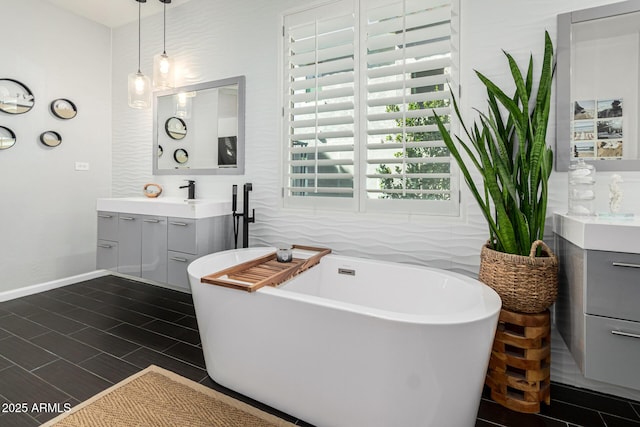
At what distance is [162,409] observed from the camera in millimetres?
1588

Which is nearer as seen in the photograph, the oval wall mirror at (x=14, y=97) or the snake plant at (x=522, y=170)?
the snake plant at (x=522, y=170)

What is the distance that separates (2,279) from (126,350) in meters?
1.85

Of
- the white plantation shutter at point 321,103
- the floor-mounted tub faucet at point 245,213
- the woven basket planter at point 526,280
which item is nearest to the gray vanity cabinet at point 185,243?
the floor-mounted tub faucet at point 245,213

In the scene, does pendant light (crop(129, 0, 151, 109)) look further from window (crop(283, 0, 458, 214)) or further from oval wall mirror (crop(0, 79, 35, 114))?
window (crop(283, 0, 458, 214))

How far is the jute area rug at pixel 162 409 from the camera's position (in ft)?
4.92

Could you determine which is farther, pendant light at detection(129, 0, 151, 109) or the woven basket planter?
pendant light at detection(129, 0, 151, 109)

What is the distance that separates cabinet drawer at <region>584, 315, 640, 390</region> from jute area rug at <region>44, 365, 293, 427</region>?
4.49ft

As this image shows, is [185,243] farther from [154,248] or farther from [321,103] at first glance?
[321,103]

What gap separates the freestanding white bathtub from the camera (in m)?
1.23

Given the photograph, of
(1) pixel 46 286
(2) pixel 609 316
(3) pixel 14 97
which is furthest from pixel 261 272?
(3) pixel 14 97

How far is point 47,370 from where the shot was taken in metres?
1.91

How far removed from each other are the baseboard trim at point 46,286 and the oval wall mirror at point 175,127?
6.04 feet

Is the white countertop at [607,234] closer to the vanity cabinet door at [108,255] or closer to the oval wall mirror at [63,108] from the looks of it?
the vanity cabinet door at [108,255]

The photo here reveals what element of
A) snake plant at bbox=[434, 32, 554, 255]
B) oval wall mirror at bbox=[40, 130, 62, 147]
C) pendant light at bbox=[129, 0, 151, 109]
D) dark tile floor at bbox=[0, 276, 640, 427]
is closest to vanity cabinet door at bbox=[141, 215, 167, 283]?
dark tile floor at bbox=[0, 276, 640, 427]
